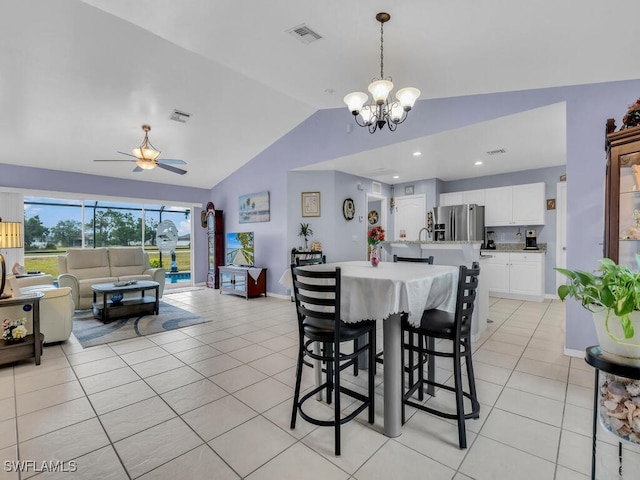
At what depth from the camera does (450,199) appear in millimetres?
6715

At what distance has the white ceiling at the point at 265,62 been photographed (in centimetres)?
237

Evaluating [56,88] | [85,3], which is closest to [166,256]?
[56,88]

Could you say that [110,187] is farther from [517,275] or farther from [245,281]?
[517,275]

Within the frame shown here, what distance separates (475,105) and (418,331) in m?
3.05

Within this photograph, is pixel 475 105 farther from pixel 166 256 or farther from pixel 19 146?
pixel 166 256

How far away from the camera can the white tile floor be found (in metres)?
1.62

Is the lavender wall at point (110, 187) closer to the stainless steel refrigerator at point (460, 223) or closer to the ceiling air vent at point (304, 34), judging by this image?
the ceiling air vent at point (304, 34)

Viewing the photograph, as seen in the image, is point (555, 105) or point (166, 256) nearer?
point (555, 105)

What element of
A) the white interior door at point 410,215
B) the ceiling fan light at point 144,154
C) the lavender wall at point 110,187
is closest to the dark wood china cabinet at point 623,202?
the white interior door at point 410,215

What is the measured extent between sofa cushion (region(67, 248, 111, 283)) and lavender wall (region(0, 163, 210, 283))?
4.62 ft

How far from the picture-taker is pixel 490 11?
2.21 meters

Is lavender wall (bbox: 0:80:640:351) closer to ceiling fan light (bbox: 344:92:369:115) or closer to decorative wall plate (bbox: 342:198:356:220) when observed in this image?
decorative wall plate (bbox: 342:198:356:220)

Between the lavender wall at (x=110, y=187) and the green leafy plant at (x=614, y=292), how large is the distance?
7859mm

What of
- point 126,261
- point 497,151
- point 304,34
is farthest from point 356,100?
point 126,261
